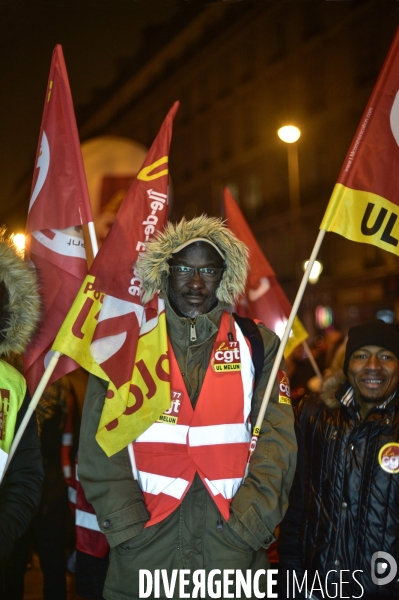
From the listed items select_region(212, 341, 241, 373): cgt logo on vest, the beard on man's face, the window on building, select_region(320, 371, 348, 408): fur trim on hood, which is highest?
the window on building

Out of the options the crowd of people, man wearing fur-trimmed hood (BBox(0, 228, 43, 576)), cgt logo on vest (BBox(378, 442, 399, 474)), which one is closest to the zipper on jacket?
the crowd of people

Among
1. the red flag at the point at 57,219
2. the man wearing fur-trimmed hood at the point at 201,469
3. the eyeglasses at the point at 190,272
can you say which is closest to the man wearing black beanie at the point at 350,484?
the man wearing fur-trimmed hood at the point at 201,469

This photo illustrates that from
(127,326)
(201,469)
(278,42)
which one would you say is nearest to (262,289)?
(127,326)

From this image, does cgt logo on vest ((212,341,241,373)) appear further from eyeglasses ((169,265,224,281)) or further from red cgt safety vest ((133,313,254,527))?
eyeglasses ((169,265,224,281))

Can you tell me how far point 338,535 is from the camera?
3344 mm

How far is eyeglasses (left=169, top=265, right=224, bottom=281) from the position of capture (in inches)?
140

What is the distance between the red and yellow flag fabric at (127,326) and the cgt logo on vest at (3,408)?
0.44m

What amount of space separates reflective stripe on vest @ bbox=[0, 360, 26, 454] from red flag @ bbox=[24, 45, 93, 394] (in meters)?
0.81

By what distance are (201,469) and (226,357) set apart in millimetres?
515

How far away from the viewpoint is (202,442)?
323 cm

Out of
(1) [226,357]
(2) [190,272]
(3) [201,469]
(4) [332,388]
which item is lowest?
(3) [201,469]

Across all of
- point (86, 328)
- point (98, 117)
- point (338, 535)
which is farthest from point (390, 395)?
point (98, 117)

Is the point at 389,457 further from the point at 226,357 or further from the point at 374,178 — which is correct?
the point at 374,178

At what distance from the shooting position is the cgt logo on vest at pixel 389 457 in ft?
10.8
